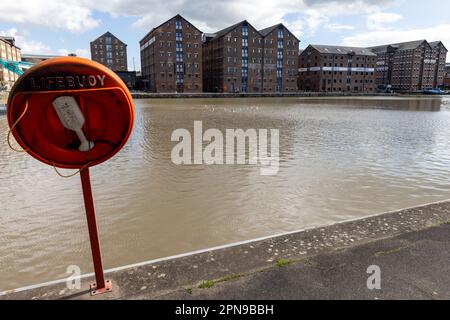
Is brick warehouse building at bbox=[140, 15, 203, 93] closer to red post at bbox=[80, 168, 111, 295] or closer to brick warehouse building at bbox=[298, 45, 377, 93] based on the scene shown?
brick warehouse building at bbox=[298, 45, 377, 93]

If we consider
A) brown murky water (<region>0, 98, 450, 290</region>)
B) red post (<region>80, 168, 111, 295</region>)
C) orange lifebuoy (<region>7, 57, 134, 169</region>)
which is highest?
orange lifebuoy (<region>7, 57, 134, 169</region>)

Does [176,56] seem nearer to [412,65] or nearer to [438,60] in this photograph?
[412,65]

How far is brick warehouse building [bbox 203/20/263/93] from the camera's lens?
8344 centimetres

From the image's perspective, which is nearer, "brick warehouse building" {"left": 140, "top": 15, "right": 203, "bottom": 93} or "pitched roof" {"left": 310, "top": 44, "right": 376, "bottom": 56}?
"brick warehouse building" {"left": 140, "top": 15, "right": 203, "bottom": 93}

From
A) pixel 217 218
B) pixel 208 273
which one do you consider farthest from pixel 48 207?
pixel 208 273

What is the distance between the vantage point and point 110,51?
112 metres

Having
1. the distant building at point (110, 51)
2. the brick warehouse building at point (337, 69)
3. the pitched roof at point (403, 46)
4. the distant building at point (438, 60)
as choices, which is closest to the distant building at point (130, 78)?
the distant building at point (110, 51)

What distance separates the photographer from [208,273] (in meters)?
3.33

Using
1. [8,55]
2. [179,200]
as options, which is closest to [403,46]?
[8,55]

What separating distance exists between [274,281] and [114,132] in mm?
2011

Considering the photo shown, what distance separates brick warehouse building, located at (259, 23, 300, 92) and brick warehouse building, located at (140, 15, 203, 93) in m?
18.6

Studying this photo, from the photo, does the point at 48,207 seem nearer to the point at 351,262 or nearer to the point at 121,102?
the point at 121,102

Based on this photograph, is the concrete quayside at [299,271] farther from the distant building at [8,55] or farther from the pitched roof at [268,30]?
the pitched roof at [268,30]

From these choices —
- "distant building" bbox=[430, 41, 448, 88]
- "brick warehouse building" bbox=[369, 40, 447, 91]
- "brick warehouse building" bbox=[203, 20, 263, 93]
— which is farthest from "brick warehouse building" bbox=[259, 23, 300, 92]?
"distant building" bbox=[430, 41, 448, 88]
